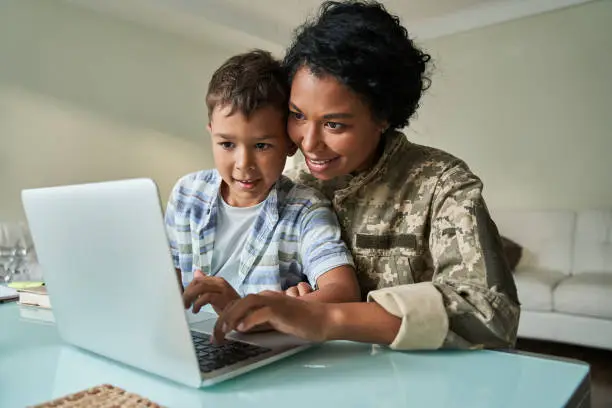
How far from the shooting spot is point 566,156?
12.7 feet

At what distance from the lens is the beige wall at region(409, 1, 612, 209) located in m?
3.76

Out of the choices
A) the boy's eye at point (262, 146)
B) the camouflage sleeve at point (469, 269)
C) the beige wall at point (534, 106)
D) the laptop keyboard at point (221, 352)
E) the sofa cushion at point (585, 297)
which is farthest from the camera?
the beige wall at point (534, 106)

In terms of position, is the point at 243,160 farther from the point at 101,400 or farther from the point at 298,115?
the point at 101,400

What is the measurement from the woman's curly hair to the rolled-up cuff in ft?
1.31

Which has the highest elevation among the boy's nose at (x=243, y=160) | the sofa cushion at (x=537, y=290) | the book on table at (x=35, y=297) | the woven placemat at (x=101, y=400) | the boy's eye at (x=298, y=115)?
the boy's eye at (x=298, y=115)

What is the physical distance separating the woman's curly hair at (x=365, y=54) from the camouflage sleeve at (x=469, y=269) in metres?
0.20

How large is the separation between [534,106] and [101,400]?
4092 mm

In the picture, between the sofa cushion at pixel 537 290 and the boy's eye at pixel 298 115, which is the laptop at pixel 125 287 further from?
the sofa cushion at pixel 537 290

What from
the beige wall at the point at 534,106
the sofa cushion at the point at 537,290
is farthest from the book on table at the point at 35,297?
the beige wall at the point at 534,106

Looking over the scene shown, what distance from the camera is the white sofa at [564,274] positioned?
2904mm

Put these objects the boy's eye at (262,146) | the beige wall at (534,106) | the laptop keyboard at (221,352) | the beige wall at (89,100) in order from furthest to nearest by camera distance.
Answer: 1. the beige wall at (534,106)
2. the beige wall at (89,100)
3. the boy's eye at (262,146)
4. the laptop keyboard at (221,352)

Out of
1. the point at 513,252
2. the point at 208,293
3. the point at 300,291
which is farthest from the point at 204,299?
the point at 513,252

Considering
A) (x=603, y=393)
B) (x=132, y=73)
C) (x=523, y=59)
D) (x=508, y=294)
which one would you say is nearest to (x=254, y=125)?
(x=508, y=294)

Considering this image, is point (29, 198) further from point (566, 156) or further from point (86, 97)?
point (566, 156)
